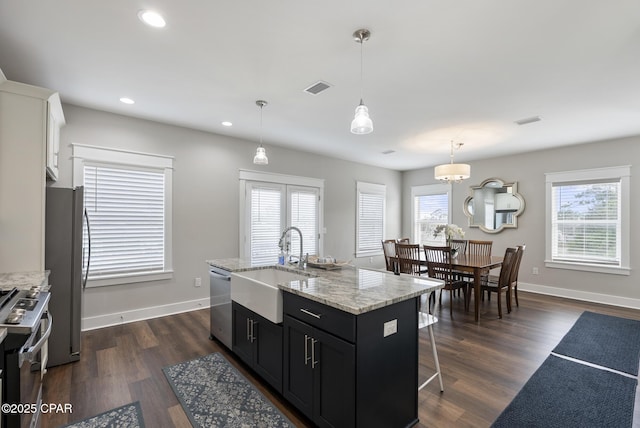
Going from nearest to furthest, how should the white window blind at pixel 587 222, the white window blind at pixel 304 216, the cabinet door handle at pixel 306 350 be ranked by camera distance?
1. the cabinet door handle at pixel 306 350
2. the white window blind at pixel 587 222
3. the white window blind at pixel 304 216

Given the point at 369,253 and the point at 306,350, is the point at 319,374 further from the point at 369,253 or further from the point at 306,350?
the point at 369,253

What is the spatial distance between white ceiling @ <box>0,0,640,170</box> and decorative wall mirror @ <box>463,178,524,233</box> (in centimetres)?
186

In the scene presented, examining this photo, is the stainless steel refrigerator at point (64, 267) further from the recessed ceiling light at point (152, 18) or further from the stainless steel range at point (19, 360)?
the recessed ceiling light at point (152, 18)

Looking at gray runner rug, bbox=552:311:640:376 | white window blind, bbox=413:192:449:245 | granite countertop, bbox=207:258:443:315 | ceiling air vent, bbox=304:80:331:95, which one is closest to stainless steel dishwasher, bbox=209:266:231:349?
granite countertop, bbox=207:258:443:315

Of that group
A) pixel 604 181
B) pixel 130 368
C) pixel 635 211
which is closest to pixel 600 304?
pixel 635 211

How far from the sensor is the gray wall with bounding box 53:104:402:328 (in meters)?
3.62

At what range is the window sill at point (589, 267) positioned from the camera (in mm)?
4656

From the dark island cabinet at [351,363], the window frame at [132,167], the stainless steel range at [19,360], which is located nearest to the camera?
the stainless steel range at [19,360]

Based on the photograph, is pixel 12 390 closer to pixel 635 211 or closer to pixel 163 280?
pixel 163 280

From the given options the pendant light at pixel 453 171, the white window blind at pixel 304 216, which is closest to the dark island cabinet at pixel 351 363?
the pendant light at pixel 453 171

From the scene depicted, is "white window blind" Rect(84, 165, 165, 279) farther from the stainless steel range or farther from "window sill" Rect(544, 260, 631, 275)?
"window sill" Rect(544, 260, 631, 275)

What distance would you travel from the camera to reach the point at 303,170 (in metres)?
5.71

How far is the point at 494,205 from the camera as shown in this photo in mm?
6098

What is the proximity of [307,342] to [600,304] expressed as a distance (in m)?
5.40
